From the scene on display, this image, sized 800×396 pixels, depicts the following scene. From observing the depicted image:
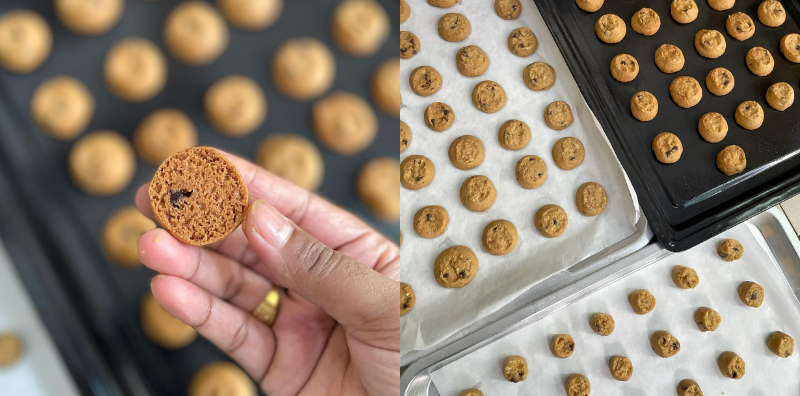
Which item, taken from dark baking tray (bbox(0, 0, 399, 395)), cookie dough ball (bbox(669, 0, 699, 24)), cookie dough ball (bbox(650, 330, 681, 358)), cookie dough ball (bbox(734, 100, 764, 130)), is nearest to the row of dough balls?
cookie dough ball (bbox(650, 330, 681, 358))

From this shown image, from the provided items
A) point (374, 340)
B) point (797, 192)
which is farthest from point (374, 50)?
point (797, 192)

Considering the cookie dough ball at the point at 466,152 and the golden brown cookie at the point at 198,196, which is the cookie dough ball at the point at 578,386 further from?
the golden brown cookie at the point at 198,196

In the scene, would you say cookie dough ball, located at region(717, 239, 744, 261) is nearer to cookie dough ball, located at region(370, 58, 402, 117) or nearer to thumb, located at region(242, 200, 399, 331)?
thumb, located at region(242, 200, 399, 331)

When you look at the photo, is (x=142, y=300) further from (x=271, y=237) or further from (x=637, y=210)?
(x=637, y=210)

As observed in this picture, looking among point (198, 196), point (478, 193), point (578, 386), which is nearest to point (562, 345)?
point (578, 386)

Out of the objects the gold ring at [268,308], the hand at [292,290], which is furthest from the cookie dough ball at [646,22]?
the gold ring at [268,308]

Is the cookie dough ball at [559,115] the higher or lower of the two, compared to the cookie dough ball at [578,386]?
higher
